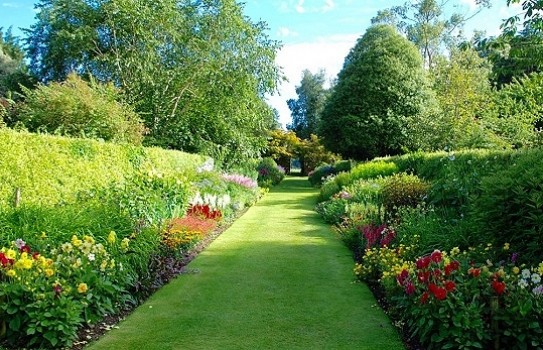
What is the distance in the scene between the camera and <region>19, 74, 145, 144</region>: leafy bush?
40.0 feet

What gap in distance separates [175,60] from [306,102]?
39.9m

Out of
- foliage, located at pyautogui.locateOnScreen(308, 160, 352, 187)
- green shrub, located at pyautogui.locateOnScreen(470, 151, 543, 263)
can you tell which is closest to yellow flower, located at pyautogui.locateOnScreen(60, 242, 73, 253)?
green shrub, located at pyautogui.locateOnScreen(470, 151, 543, 263)

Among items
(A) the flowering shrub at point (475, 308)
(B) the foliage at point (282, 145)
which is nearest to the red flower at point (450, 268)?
(A) the flowering shrub at point (475, 308)

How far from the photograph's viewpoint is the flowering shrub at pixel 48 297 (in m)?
3.99

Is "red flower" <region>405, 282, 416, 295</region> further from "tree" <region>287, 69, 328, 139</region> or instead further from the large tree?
"tree" <region>287, 69, 328, 139</region>

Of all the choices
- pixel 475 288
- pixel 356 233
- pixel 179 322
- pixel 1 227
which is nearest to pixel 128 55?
pixel 356 233

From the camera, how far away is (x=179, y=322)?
4.85 metres

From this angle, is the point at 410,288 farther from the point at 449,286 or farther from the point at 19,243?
the point at 19,243

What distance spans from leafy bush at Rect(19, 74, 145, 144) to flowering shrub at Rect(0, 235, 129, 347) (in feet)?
26.2

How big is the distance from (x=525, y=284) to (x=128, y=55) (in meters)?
17.7

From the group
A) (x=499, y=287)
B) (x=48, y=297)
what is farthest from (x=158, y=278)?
(x=499, y=287)

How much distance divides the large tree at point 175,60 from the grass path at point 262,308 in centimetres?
1140

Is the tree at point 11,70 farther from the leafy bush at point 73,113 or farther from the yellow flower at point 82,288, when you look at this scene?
the yellow flower at point 82,288

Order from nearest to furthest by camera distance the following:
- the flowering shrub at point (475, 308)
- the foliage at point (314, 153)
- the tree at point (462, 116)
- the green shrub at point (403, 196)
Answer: the flowering shrub at point (475, 308)
the green shrub at point (403, 196)
the tree at point (462, 116)
the foliage at point (314, 153)
